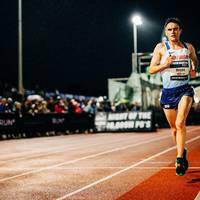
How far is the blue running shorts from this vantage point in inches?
250

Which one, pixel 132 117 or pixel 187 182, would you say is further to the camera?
pixel 132 117

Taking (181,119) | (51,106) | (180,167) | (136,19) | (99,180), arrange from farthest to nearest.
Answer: (136,19), (51,106), (181,119), (99,180), (180,167)

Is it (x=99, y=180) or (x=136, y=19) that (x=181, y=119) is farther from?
(x=136, y=19)

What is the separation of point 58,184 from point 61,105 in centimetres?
1872

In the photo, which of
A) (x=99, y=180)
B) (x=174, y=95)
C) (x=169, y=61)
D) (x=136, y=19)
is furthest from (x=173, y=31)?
(x=136, y=19)

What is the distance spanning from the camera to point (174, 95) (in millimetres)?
6375

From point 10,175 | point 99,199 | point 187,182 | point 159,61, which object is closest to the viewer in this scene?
point 99,199

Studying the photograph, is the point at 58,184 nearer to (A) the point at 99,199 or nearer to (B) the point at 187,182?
(A) the point at 99,199

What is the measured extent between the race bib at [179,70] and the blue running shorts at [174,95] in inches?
5.7

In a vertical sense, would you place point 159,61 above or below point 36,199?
above

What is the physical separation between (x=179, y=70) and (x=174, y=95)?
36cm

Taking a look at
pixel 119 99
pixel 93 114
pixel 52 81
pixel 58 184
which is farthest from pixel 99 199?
pixel 52 81

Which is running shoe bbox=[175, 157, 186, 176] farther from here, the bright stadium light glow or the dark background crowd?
the bright stadium light glow

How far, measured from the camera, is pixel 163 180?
5.94 metres
